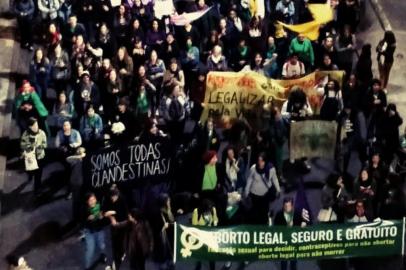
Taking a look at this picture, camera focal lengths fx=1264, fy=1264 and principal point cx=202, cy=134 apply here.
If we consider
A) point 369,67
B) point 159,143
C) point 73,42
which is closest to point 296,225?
point 159,143

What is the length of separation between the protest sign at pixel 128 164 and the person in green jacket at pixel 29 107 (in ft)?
7.69

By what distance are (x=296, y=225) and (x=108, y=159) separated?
11.1 ft

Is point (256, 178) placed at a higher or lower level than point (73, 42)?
lower

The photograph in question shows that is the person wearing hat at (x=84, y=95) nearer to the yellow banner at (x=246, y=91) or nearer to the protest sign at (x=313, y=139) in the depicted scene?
the yellow banner at (x=246, y=91)

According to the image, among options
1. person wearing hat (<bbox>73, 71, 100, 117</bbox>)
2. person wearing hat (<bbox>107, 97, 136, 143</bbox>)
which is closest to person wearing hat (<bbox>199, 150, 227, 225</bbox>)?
person wearing hat (<bbox>107, 97, 136, 143</bbox>)

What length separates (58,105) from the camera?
23797 millimetres

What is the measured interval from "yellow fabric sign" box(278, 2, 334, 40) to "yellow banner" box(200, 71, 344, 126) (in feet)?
8.22

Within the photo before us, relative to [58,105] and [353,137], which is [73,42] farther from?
[353,137]

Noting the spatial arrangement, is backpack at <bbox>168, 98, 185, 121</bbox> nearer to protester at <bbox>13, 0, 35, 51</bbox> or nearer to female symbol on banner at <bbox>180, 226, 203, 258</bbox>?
female symbol on banner at <bbox>180, 226, 203, 258</bbox>

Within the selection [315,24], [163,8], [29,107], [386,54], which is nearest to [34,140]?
[29,107]

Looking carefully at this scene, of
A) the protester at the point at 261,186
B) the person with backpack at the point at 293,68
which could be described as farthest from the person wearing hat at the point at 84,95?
the person with backpack at the point at 293,68

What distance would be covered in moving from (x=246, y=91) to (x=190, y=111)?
4.30 feet

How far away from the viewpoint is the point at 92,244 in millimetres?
21547

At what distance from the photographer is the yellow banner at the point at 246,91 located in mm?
23641
